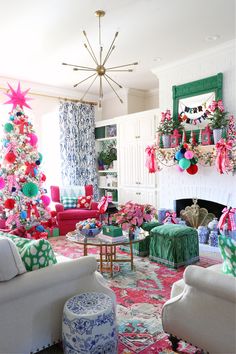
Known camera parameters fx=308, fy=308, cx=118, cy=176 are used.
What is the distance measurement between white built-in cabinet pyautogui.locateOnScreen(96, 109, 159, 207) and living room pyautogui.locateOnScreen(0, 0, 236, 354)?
3 cm

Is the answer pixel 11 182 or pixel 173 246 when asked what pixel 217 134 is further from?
pixel 11 182

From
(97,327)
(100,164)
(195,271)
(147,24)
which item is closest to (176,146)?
(147,24)

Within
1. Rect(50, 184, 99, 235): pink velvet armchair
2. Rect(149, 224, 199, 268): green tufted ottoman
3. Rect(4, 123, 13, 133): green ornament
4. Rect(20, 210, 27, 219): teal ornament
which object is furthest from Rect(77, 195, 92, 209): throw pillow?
Rect(149, 224, 199, 268): green tufted ottoman

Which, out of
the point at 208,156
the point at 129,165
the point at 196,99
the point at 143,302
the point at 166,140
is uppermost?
the point at 196,99

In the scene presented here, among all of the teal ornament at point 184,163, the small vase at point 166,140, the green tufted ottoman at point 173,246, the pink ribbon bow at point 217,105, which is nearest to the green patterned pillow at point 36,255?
the green tufted ottoman at point 173,246

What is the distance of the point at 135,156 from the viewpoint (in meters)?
6.23

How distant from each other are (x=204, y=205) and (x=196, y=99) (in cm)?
176

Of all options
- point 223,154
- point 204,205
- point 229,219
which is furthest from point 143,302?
point 204,205

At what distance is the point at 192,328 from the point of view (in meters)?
1.95

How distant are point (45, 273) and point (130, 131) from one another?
15.2 ft

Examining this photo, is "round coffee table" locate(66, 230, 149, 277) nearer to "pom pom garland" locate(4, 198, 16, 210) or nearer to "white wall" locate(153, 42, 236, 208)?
"pom pom garland" locate(4, 198, 16, 210)

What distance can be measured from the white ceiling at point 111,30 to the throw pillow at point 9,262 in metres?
2.62

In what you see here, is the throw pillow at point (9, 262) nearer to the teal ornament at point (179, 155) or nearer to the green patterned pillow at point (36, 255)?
the green patterned pillow at point (36, 255)

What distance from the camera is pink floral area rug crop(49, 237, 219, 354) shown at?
7.32ft
